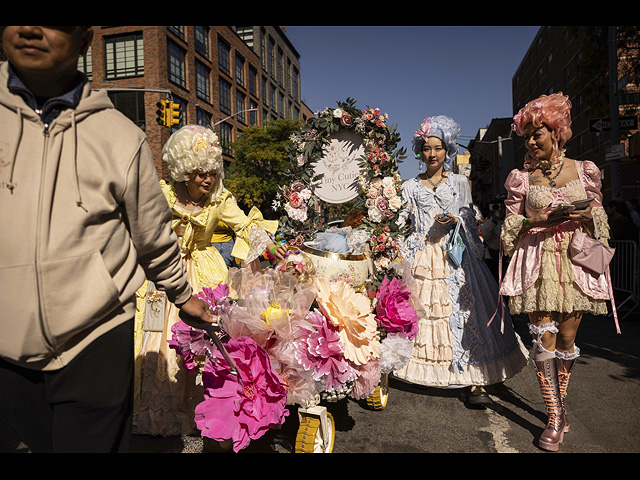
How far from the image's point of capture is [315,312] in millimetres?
2553

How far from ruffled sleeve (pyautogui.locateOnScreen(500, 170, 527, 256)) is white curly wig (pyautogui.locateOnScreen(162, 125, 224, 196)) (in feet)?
7.39

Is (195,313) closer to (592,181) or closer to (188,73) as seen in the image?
(592,181)

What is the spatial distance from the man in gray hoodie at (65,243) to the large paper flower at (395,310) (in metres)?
2.05

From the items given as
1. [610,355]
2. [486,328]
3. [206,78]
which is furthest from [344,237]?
[206,78]

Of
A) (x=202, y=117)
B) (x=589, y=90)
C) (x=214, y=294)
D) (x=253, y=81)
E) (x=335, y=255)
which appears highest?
(x=253, y=81)

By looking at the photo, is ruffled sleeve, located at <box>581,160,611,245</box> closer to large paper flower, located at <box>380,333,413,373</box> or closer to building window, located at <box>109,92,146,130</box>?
large paper flower, located at <box>380,333,413,373</box>

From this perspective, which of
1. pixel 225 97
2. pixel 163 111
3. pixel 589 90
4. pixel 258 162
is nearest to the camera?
pixel 589 90

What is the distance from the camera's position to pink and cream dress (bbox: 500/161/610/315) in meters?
3.00

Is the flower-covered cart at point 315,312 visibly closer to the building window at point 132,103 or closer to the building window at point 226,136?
the building window at point 132,103

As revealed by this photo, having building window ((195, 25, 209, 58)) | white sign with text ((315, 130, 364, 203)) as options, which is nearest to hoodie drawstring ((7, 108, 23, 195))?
white sign with text ((315, 130, 364, 203))

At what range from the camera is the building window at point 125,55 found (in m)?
24.8

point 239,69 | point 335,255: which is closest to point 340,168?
point 335,255

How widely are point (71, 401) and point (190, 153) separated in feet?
6.95

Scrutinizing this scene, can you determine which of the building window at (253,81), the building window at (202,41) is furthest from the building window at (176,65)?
the building window at (253,81)
